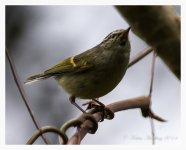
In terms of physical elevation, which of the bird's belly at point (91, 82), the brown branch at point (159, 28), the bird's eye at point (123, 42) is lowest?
the bird's belly at point (91, 82)

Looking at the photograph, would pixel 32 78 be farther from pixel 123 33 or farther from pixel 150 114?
pixel 150 114

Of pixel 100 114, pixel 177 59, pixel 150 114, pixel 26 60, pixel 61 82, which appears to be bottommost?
pixel 26 60

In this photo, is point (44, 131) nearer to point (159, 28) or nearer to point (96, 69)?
point (159, 28)

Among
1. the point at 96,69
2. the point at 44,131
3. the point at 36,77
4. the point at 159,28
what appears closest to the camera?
the point at 159,28

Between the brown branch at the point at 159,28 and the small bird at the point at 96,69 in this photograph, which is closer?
the brown branch at the point at 159,28

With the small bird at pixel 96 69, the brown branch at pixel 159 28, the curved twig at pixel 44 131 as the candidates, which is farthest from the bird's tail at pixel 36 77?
the brown branch at pixel 159 28

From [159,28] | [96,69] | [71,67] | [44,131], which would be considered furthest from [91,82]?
[159,28]

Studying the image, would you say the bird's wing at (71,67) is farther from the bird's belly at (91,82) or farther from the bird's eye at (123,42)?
the bird's eye at (123,42)

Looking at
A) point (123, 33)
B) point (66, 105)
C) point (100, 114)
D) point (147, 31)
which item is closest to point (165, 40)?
point (147, 31)
